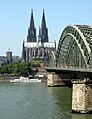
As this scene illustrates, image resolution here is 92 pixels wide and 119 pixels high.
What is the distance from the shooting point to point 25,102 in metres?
45.2

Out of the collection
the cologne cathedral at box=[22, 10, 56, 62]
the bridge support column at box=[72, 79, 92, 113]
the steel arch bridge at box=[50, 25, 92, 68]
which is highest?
the cologne cathedral at box=[22, 10, 56, 62]

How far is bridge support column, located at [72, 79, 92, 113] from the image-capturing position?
3566cm

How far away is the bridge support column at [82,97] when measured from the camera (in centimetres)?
3566

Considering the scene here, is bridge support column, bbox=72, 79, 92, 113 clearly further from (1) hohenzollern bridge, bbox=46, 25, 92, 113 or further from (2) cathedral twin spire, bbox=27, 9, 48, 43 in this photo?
(2) cathedral twin spire, bbox=27, 9, 48, 43

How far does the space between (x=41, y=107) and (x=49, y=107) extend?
35.0 inches

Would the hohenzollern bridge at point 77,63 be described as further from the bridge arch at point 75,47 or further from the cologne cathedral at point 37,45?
the cologne cathedral at point 37,45

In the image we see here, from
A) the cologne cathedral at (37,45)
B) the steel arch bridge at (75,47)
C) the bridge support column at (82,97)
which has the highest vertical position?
the cologne cathedral at (37,45)

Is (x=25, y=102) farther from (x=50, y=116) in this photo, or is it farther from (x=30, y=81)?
(x=30, y=81)

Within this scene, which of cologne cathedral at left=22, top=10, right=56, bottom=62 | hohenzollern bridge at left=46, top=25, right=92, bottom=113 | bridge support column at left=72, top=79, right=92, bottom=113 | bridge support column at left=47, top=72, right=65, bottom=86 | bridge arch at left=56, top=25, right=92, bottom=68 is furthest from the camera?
cologne cathedral at left=22, top=10, right=56, bottom=62

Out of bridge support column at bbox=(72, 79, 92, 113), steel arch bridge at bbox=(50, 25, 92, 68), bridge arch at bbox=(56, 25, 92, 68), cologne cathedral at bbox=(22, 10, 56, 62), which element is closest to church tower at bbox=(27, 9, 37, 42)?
cologne cathedral at bbox=(22, 10, 56, 62)

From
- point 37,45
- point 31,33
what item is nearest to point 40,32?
point 31,33

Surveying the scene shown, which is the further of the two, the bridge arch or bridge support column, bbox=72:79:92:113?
the bridge arch

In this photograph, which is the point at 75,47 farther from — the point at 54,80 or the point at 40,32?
the point at 40,32

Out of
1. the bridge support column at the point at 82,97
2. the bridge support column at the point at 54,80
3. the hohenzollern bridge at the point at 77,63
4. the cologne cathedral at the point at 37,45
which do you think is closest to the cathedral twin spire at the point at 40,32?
the cologne cathedral at the point at 37,45
